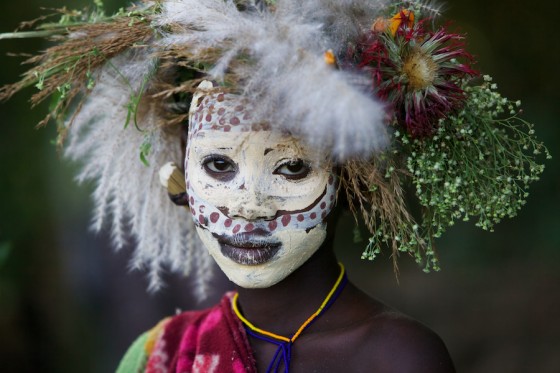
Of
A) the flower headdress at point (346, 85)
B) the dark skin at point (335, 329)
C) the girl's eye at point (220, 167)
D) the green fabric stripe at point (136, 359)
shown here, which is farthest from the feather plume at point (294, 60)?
the green fabric stripe at point (136, 359)

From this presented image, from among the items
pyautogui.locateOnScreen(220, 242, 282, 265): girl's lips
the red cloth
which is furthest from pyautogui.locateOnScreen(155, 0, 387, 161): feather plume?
the red cloth

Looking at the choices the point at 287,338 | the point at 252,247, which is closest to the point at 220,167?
the point at 252,247

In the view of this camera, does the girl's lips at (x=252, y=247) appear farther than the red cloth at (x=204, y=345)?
No

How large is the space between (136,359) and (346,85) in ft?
4.49

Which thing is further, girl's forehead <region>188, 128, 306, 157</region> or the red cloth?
the red cloth

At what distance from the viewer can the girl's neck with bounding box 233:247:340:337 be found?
2.43m

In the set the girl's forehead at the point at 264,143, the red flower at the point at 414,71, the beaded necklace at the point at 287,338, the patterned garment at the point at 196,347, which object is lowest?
the patterned garment at the point at 196,347

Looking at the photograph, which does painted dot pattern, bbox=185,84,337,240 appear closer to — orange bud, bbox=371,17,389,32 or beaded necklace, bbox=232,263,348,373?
beaded necklace, bbox=232,263,348,373

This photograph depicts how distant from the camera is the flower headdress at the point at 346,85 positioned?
2014mm

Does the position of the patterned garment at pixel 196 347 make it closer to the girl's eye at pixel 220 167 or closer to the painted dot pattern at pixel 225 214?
the painted dot pattern at pixel 225 214

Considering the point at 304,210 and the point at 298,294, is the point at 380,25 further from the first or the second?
the point at 298,294

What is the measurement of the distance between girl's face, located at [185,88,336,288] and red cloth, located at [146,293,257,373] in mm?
277

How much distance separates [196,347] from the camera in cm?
261

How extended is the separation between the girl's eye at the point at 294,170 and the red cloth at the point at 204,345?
58 cm
